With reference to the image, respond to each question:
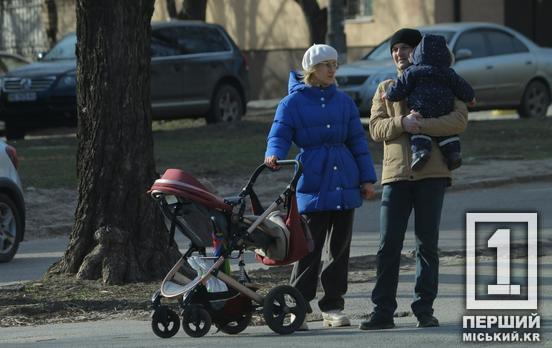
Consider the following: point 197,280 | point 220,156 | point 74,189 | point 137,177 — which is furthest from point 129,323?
point 220,156

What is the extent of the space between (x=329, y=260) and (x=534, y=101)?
56.1ft

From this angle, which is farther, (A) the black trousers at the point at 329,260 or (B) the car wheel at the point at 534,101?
(B) the car wheel at the point at 534,101

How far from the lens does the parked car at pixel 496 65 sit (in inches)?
947

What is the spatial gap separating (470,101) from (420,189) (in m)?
0.60

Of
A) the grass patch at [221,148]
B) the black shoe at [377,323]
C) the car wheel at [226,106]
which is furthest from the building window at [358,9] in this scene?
the black shoe at [377,323]

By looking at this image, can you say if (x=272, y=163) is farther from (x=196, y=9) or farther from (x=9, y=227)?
(x=196, y=9)

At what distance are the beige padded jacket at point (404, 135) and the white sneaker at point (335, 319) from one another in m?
0.88

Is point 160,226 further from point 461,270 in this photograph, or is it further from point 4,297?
point 461,270

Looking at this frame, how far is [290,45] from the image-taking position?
37.4 m

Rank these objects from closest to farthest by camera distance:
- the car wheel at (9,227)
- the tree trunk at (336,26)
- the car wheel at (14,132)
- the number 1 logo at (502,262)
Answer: the number 1 logo at (502,262) < the car wheel at (9,227) < the car wheel at (14,132) < the tree trunk at (336,26)

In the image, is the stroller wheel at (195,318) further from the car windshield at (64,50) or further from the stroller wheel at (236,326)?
the car windshield at (64,50)

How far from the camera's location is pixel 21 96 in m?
23.0

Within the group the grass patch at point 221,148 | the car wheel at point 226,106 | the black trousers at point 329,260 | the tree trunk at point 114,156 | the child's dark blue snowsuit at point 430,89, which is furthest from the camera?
the car wheel at point 226,106

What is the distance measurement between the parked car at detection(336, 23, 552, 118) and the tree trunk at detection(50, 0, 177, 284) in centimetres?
1275
